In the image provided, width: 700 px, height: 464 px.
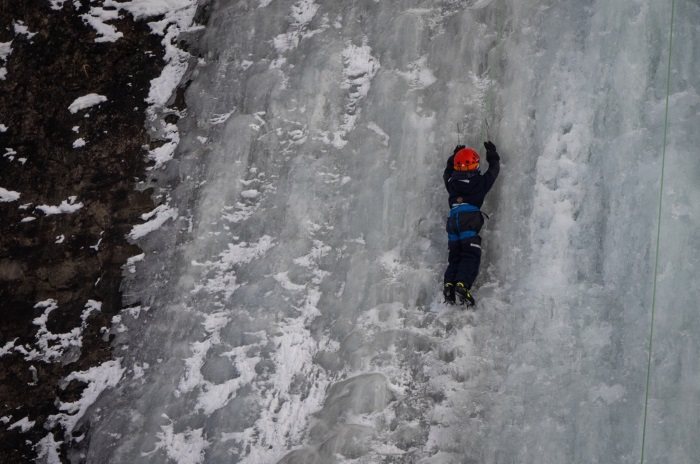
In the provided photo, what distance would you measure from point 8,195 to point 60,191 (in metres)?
0.32

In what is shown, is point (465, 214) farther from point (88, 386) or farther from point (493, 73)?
point (88, 386)

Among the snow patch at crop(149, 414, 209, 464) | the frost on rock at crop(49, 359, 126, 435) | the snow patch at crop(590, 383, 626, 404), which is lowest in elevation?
the snow patch at crop(149, 414, 209, 464)

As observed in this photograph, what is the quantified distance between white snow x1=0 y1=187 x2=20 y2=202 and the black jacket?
105 inches

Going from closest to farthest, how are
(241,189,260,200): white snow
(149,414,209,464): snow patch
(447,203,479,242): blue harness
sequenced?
Result: 1. (447,203,479,242): blue harness
2. (149,414,209,464): snow patch
3. (241,189,260,200): white snow

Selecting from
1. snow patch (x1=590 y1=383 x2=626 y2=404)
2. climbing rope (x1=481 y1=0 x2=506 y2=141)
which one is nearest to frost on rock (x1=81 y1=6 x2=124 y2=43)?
climbing rope (x1=481 y1=0 x2=506 y2=141)

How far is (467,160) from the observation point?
4.00m

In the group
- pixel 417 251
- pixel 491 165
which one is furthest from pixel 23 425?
pixel 491 165

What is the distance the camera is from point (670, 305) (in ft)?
12.7

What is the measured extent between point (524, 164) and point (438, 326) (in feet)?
3.32

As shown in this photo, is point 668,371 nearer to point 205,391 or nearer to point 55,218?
point 205,391

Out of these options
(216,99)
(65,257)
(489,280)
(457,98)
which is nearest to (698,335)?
(489,280)

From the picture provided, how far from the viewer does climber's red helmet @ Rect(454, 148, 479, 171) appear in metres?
4.00

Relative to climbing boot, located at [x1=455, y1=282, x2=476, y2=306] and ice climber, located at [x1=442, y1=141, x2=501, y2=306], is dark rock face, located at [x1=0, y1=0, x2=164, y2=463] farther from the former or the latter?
climbing boot, located at [x1=455, y1=282, x2=476, y2=306]

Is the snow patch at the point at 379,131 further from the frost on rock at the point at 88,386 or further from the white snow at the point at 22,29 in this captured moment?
the white snow at the point at 22,29
